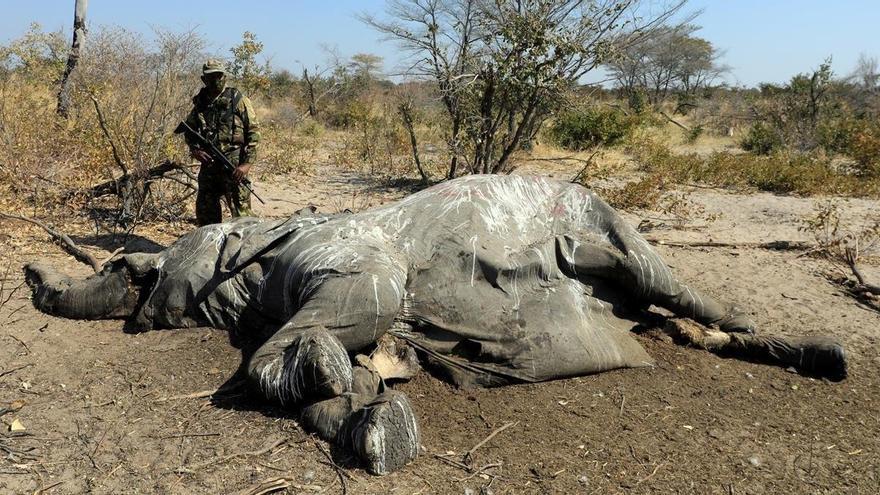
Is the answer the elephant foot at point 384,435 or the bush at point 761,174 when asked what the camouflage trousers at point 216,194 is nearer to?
the elephant foot at point 384,435

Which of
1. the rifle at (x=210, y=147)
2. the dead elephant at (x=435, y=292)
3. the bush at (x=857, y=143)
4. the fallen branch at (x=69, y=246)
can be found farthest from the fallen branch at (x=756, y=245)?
the bush at (x=857, y=143)

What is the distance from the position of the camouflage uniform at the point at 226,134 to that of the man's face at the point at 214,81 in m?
0.05

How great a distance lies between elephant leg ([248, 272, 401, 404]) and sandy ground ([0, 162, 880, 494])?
19cm

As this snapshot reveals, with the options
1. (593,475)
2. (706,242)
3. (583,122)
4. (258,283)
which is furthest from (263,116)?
(593,475)

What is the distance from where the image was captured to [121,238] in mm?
6555

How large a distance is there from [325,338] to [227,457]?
633 mm

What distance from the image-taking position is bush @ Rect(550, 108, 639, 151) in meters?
13.0

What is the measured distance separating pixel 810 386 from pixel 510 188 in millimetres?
1963

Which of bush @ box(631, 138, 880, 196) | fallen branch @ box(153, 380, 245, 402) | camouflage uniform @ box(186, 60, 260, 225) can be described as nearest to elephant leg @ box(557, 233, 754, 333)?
fallen branch @ box(153, 380, 245, 402)

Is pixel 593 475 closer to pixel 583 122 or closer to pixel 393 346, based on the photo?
pixel 393 346

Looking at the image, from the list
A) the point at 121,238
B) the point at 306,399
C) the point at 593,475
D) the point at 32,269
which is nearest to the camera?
the point at 593,475

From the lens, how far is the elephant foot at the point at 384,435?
285cm

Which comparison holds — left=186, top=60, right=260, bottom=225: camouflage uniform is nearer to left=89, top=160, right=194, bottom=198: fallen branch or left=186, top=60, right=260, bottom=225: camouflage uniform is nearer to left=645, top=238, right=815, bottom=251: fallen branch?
left=89, top=160, right=194, bottom=198: fallen branch

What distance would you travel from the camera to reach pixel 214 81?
19.7 ft
